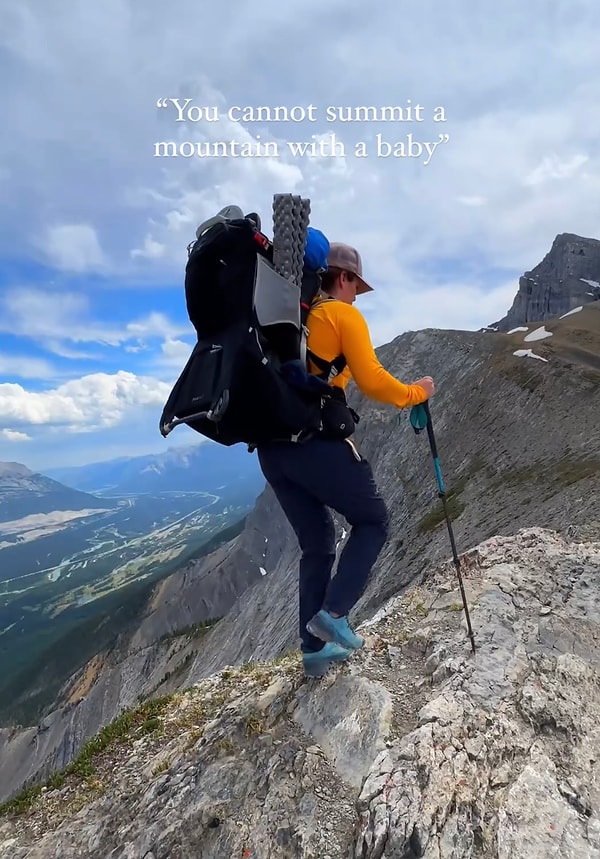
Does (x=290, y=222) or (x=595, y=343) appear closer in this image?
(x=290, y=222)

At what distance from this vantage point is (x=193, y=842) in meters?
5.25

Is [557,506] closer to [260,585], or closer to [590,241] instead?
[260,585]

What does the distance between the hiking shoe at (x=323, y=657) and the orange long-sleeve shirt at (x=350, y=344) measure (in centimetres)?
330

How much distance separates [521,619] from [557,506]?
1616cm

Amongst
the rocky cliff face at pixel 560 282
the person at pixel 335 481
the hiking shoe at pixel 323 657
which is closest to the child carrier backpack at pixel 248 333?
the person at pixel 335 481

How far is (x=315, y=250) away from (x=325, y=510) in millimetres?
3066

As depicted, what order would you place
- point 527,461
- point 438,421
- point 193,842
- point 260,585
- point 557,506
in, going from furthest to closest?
point 260,585 < point 438,421 < point 527,461 < point 557,506 < point 193,842

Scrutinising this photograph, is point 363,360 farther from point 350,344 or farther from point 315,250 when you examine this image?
point 315,250

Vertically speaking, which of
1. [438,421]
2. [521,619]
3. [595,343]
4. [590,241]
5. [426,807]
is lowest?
[426,807]

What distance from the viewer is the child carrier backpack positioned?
5172mm

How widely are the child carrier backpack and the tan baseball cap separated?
51 cm

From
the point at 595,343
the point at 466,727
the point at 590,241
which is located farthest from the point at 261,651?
the point at 590,241

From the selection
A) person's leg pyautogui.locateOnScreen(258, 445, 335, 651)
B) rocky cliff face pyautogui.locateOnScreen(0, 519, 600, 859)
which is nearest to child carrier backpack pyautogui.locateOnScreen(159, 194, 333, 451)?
person's leg pyautogui.locateOnScreen(258, 445, 335, 651)

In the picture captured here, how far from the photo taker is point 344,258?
19.9 ft
